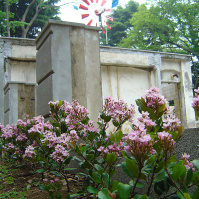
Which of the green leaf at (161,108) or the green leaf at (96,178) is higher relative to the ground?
the green leaf at (161,108)

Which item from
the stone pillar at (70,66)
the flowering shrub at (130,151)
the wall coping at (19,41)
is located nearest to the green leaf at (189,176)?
the flowering shrub at (130,151)

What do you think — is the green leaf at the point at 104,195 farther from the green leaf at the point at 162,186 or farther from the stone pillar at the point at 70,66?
the stone pillar at the point at 70,66

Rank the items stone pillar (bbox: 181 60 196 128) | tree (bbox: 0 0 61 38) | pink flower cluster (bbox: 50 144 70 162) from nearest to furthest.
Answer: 1. pink flower cluster (bbox: 50 144 70 162)
2. stone pillar (bbox: 181 60 196 128)
3. tree (bbox: 0 0 61 38)

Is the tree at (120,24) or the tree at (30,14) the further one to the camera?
the tree at (120,24)

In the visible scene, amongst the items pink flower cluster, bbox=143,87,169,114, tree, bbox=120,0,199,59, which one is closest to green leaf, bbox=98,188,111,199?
pink flower cluster, bbox=143,87,169,114

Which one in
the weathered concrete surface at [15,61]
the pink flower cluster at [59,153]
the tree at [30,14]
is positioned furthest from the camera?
the tree at [30,14]

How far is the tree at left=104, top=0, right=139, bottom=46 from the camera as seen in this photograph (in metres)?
30.0

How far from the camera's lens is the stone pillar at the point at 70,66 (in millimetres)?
3174

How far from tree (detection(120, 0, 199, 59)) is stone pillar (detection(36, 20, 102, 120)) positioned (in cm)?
1790

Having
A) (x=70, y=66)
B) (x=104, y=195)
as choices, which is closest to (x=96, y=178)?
(x=104, y=195)

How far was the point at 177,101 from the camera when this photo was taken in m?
12.5

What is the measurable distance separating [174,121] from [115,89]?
8.48m

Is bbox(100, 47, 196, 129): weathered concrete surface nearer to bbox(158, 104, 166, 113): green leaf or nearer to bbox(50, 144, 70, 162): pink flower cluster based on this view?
bbox(50, 144, 70, 162): pink flower cluster

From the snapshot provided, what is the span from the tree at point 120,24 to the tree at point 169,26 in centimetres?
817
